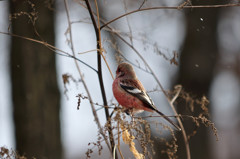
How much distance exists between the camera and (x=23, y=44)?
21.1 feet

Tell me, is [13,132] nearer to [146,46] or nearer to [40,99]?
[40,99]

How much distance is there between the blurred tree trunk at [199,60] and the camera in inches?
347

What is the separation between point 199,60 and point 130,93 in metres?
6.01

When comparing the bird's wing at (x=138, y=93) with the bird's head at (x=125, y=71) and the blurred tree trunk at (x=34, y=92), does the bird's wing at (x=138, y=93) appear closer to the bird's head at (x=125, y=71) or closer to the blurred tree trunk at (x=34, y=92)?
the bird's head at (x=125, y=71)

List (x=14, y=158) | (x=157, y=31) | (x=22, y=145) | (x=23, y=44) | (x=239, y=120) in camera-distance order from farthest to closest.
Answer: (x=239, y=120) < (x=157, y=31) < (x=23, y=44) < (x=22, y=145) < (x=14, y=158)

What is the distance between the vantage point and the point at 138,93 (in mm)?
3377

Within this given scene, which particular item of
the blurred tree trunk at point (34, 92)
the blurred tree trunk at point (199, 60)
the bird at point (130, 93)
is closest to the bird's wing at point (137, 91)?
the bird at point (130, 93)

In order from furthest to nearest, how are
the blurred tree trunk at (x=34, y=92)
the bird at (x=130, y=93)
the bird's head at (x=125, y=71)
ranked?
the blurred tree trunk at (x=34, y=92)
the bird's head at (x=125, y=71)
the bird at (x=130, y=93)

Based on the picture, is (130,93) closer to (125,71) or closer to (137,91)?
(137,91)

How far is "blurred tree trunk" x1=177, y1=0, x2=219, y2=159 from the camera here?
28.9 feet

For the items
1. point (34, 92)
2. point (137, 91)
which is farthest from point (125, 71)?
point (34, 92)

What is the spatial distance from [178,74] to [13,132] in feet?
15.0

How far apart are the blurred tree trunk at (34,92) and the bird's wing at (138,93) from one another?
3099mm

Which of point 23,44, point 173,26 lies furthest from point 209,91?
point 23,44
